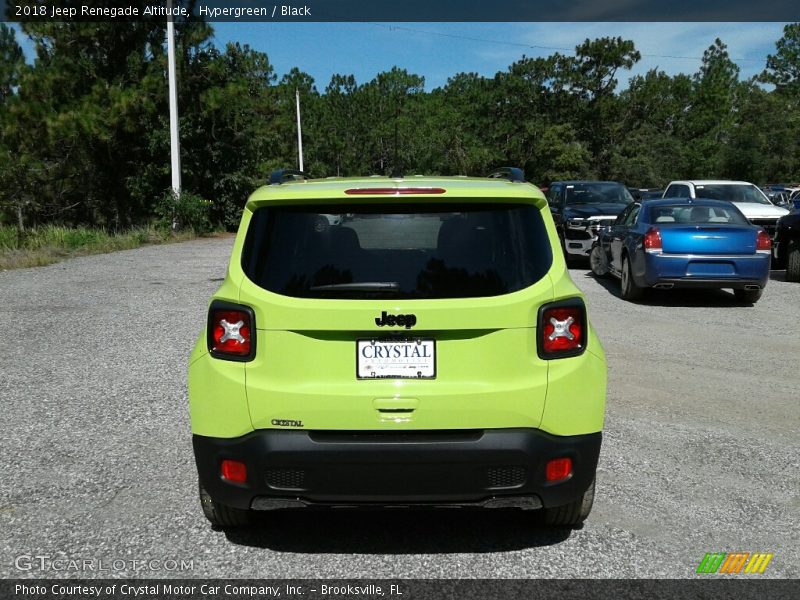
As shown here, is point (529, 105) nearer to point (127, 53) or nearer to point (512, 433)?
point (127, 53)

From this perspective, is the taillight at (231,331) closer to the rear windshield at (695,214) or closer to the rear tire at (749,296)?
the rear windshield at (695,214)

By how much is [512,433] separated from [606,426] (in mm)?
2664

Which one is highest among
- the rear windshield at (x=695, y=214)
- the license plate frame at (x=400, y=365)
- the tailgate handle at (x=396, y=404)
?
the license plate frame at (x=400, y=365)

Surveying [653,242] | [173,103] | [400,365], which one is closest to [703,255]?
[653,242]

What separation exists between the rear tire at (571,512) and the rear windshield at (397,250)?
3.73ft

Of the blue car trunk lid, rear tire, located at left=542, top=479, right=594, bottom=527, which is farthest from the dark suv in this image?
rear tire, located at left=542, top=479, right=594, bottom=527

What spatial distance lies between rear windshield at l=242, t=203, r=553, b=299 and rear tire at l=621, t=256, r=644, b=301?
904 cm

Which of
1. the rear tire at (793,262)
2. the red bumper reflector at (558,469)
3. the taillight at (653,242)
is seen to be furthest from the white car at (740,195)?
the red bumper reflector at (558,469)

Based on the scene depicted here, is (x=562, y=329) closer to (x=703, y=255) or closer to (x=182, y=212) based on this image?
(x=703, y=255)

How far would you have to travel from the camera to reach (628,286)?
12.6 m

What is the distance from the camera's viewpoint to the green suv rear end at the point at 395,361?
3492mm

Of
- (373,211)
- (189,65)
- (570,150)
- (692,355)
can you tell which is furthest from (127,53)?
(570,150)

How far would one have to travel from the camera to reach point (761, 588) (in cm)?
353

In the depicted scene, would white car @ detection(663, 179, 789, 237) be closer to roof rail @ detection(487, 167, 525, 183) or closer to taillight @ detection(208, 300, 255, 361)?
roof rail @ detection(487, 167, 525, 183)
